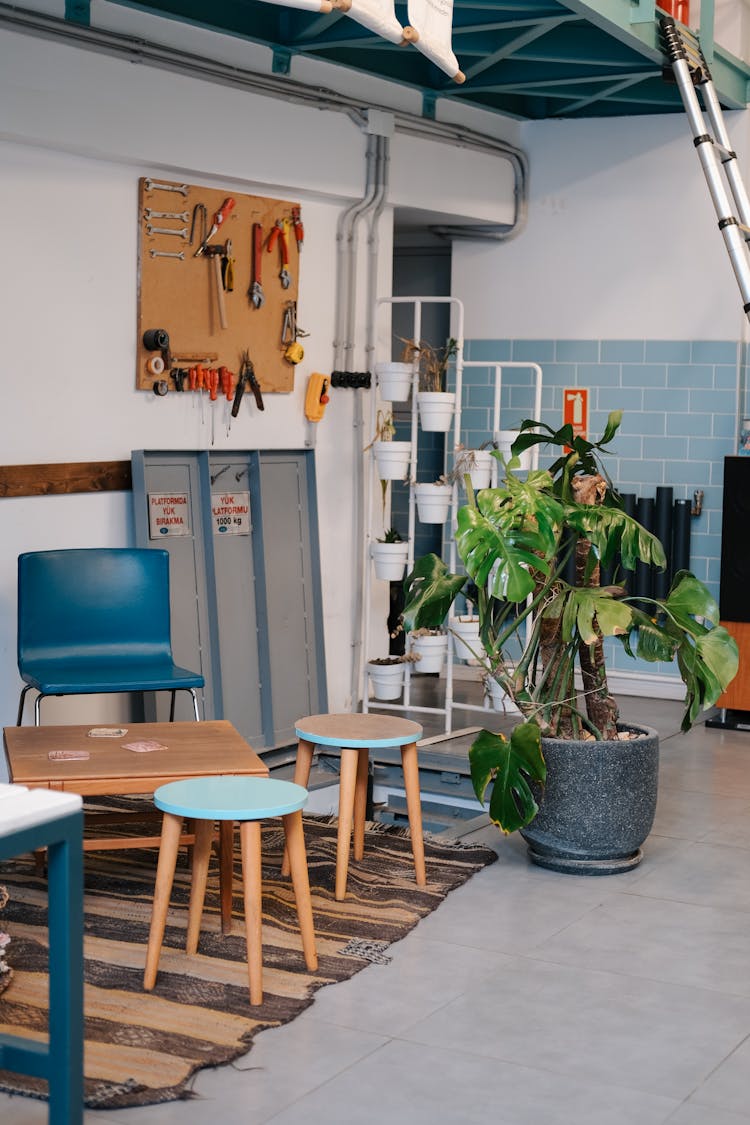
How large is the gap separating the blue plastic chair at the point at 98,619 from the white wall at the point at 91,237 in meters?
0.15

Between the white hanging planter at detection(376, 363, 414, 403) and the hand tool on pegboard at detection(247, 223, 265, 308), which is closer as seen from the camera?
the hand tool on pegboard at detection(247, 223, 265, 308)

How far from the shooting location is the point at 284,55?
629 cm

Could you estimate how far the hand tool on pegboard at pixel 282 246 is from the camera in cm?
638

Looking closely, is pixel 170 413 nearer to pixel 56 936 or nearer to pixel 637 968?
pixel 637 968

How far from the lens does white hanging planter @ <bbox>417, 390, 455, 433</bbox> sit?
637 cm

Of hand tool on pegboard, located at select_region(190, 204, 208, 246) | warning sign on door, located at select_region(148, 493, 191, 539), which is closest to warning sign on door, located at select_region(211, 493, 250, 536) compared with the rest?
warning sign on door, located at select_region(148, 493, 191, 539)

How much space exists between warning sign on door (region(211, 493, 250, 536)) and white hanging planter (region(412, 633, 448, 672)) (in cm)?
94

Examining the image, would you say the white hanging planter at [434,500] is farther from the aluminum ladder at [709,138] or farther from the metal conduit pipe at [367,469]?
the aluminum ladder at [709,138]

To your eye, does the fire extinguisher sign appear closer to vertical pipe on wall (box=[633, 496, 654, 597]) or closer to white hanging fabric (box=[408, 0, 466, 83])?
vertical pipe on wall (box=[633, 496, 654, 597])

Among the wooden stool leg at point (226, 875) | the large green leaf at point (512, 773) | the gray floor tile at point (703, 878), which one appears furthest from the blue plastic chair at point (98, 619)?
the gray floor tile at point (703, 878)

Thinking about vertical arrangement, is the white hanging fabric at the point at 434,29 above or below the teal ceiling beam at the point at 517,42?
below

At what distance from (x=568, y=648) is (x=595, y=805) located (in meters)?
0.54

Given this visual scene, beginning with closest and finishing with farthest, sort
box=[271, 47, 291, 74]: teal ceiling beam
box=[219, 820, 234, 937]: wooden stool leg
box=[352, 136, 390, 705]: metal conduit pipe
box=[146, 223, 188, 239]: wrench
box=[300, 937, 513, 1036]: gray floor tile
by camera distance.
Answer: box=[300, 937, 513, 1036]: gray floor tile < box=[219, 820, 234, 937]: wooden stool leg < box=[146, 223, 188, 239]: wrench < box=[271, 47, 291, 74]: teal ceiling beam < box=[352, 136, 390, 705]: metal conduit pipe

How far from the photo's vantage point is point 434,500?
6.37 m
